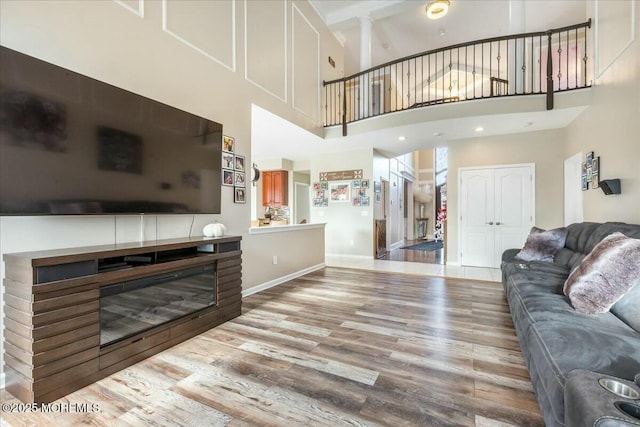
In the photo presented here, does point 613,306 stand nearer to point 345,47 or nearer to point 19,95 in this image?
point 19,95

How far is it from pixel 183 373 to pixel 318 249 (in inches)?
144

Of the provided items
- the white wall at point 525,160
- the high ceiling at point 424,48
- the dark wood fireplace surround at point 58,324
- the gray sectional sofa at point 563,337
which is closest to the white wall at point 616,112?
the high ceiling at point 424,48

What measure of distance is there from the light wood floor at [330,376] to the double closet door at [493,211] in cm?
282

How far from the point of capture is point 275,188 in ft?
26.3

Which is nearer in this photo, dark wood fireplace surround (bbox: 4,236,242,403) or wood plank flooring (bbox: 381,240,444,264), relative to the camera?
dark wood fireplace surround (bbox: 4,236,242,403)

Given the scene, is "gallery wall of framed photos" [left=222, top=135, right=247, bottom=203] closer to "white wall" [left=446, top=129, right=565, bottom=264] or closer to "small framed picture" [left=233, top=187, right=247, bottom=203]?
"small framed picture" [left=233, top=187, right=247, bottom=203]

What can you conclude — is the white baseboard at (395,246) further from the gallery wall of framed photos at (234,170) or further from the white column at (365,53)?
the gallery wall of framed photos at (234,170)

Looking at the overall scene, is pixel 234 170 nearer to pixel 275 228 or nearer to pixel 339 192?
pixel 275 228

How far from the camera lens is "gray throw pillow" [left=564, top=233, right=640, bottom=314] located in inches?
69.9

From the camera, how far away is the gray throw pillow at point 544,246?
350 cm

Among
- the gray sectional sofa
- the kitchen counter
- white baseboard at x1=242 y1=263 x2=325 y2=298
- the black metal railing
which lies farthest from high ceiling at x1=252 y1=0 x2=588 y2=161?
the gray sectional sofa

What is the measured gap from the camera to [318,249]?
5488 millimetres

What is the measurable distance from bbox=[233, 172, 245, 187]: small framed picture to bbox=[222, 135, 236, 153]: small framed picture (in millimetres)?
304

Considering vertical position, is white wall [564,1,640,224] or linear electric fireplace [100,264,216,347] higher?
white wall [564,1,640,224]
